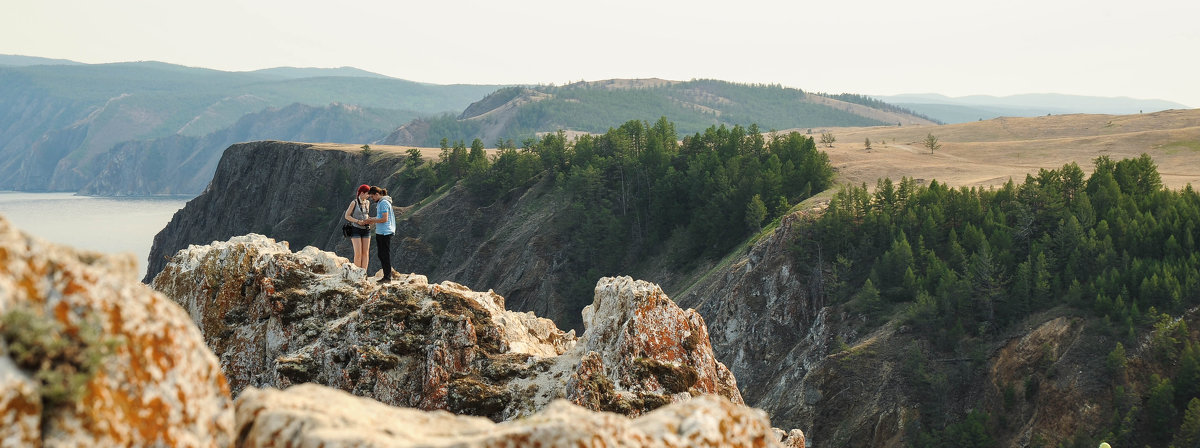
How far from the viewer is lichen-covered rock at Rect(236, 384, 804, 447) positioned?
6047 millimetres

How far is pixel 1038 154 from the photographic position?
333 ft

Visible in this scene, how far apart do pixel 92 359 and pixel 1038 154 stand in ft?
363

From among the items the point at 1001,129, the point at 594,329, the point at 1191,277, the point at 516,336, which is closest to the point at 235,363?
the point at 516,336

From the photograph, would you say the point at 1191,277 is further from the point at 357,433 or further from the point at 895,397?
the point at 357,433

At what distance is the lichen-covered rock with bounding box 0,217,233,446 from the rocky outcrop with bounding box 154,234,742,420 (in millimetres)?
9009

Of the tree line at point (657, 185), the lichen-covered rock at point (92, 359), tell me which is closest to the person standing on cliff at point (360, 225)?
the lichen-covered rock at point (92, 359)

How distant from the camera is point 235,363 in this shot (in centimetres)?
1725

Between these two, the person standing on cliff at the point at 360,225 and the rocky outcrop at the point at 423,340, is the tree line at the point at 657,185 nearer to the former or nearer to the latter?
the person standing on cliff at the point at 360,225

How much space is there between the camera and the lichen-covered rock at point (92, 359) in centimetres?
496

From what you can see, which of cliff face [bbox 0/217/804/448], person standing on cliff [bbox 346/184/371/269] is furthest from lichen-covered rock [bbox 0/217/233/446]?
person standing on cliff [bbox 346/184/371/269]

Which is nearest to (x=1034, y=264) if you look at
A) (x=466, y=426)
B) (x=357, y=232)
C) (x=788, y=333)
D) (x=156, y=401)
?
(x=788, y=333)

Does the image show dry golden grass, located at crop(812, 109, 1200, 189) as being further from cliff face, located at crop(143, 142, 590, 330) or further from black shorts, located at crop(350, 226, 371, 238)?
black shorts, located at crop(350, 226, 371, 238)

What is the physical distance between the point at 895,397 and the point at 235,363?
3988cm

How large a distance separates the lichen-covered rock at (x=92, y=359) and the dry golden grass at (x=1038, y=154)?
73.6 m
